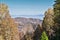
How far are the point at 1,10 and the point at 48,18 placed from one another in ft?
78.4

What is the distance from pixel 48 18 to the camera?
76500mm

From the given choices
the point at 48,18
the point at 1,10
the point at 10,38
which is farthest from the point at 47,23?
the point at 1,10

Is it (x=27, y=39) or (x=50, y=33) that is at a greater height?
(x=50, y=33)

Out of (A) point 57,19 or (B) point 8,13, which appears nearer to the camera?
(A) point 57,19

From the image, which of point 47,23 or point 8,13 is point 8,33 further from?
point 47,23

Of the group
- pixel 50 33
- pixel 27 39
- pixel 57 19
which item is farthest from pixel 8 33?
pixel 27 39

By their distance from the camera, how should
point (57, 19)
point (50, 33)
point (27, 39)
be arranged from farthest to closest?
point (27, 39), point (50, 33), point (57, 19)

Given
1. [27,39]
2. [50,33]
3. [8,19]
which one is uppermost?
[8,19]

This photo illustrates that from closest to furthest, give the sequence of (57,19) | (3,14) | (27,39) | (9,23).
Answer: (57,19) → (3,14) → (9,23) → (27,39)

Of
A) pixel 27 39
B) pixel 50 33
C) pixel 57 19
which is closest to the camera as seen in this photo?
pixel 57 19

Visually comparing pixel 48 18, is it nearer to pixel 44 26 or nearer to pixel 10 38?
pixel 44 26

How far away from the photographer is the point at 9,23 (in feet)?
191

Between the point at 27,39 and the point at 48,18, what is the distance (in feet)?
157

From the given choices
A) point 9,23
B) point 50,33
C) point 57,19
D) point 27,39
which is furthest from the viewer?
point 27,39
